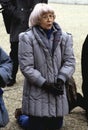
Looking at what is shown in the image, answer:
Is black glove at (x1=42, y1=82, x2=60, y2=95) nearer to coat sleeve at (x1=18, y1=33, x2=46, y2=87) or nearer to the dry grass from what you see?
coat sleeve at (x1=18, y1=33, x2=46, y2=87)

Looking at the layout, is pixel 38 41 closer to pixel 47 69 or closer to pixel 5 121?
pixel 47 69

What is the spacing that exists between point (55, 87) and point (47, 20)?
2.44 feet

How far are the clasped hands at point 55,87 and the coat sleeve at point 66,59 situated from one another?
7cm

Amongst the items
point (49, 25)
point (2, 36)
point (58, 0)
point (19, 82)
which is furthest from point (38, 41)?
point (58, 0)

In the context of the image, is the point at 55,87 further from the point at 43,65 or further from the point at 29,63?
the point at 29,63

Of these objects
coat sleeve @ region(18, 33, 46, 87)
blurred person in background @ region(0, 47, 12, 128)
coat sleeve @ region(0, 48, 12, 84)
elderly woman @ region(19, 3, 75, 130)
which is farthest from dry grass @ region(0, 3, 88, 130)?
coat sleeve @ region(0, 48, 12, 84)

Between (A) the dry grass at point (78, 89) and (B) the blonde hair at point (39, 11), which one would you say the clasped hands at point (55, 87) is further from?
(A) the dry grass at point (78, 89)

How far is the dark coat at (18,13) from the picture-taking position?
714cm

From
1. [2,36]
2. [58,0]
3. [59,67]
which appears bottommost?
[58,0]

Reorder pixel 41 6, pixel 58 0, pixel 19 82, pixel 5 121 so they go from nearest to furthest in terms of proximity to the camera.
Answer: pixel 5 121, pixel 41 6, pixel 19 82, pixel 58 0

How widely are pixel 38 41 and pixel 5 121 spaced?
97cm

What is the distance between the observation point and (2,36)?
1327 cm

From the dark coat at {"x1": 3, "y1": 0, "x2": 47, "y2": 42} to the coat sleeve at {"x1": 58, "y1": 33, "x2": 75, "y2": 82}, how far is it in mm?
2006

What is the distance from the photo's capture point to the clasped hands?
16.9 ft
